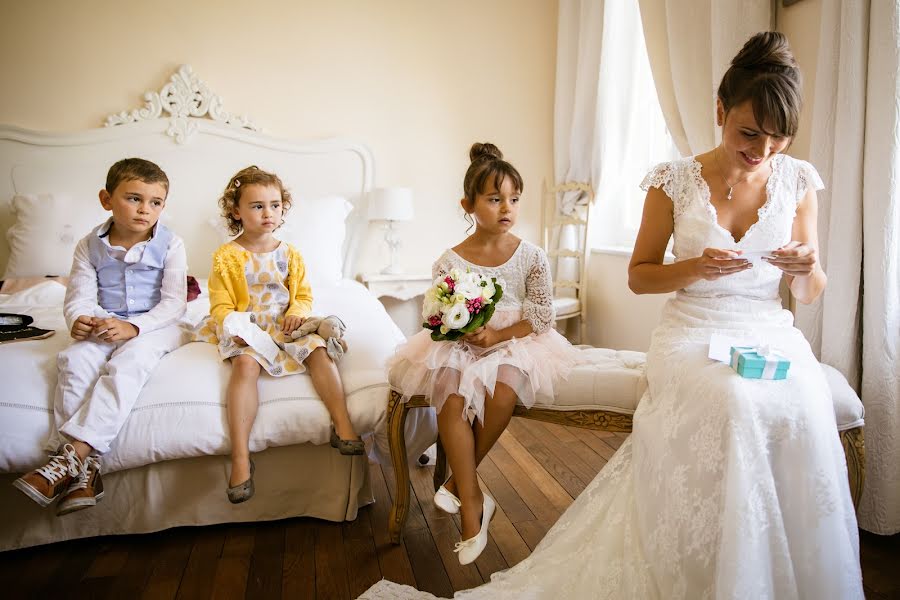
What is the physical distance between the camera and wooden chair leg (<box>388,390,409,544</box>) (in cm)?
165

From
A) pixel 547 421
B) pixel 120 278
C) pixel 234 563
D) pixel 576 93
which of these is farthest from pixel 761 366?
pixel 576 93

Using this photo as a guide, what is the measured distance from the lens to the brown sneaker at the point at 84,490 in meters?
1.46

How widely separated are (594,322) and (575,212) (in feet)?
2.52

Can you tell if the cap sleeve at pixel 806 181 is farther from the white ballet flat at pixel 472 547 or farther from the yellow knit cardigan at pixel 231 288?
the yellow knit cardigan at pixel 231 288

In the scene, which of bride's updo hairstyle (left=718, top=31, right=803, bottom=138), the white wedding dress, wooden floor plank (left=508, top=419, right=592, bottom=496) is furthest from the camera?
wooden floor plank (left=508, top=419, right=592, bottom=496)

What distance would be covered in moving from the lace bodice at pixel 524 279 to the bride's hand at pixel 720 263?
53cm

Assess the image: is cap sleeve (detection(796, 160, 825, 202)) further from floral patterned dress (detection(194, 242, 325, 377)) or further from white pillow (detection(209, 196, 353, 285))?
white pillow (detection(209, 196, 353, 285))

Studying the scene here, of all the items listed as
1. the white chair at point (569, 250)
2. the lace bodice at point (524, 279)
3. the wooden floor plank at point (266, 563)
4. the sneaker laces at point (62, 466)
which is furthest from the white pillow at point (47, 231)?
the white chair at point (569, 250)

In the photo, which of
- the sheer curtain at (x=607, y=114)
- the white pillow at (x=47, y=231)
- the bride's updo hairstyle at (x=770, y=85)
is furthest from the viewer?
the sheer curtain at (x=607, y=114)

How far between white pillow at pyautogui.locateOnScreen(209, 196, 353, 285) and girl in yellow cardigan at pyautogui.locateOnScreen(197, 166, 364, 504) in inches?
36.2

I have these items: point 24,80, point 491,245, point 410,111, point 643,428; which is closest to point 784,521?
point 643,428

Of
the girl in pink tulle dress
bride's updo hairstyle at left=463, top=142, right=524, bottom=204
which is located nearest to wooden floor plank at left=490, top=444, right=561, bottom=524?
the girl in pink tulle dress

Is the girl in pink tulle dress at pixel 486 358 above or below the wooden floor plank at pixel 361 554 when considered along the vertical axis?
above

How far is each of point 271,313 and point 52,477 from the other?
81 centimetres
